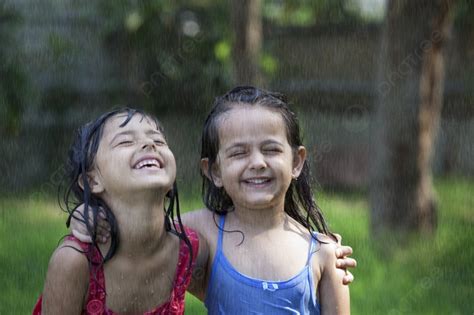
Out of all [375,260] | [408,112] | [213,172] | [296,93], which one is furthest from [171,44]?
[213,172]

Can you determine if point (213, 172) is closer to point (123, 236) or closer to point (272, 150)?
point (272, 150)

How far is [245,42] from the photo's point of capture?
712 cm

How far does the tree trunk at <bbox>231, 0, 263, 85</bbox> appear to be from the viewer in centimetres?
705

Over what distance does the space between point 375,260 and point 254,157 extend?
302 centimetres

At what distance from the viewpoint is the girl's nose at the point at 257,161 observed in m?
3.06

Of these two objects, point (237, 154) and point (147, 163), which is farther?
point (237, 154)

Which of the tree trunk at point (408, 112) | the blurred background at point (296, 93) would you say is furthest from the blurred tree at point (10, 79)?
the tree trunk at point (408, 112)

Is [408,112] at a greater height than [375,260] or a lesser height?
greater

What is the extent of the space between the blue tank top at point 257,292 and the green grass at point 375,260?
66.9 inches

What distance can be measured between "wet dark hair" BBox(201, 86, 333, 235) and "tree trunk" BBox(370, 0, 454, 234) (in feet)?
10.1

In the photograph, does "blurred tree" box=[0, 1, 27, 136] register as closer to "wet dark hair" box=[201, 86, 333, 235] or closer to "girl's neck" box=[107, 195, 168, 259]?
"wet dark hair" box=[201, 86, 333, 235]

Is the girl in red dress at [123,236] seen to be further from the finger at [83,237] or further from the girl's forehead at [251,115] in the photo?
the girl's forehead at [251,115]

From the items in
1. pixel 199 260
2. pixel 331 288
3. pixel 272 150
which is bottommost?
pixel 331 288

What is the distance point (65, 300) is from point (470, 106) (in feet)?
27.3
